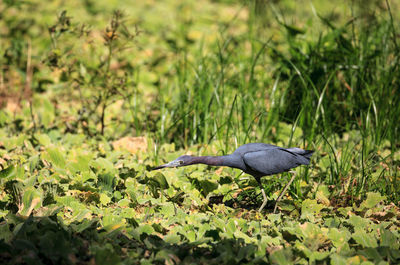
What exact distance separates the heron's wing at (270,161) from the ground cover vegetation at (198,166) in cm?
32

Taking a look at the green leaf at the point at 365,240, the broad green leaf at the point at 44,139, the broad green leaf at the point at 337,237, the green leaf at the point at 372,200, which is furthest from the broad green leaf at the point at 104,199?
the green leaf at the point at 372,200

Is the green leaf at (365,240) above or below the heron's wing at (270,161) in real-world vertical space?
below

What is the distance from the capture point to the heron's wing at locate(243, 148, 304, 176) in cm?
316

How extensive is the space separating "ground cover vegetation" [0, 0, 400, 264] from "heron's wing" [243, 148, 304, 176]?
316mm

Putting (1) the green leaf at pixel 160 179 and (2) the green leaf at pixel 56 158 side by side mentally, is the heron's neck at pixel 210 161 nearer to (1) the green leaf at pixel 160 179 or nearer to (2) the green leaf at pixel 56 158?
(1) the green leaf at pixel 160 179

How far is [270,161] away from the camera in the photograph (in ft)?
10.5

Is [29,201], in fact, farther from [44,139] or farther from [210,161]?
[44,139]

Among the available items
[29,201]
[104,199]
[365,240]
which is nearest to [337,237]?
[365,240]

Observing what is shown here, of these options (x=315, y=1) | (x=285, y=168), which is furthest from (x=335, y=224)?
(x=315, y=1)

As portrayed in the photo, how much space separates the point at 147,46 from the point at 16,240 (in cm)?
506

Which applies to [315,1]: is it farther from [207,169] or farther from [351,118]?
[207,169]

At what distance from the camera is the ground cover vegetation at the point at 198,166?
8.91 feet

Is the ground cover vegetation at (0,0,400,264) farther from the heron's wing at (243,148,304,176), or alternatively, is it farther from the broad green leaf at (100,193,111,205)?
the heron's wing at (243,148,304,176)

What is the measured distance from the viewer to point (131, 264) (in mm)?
2469
